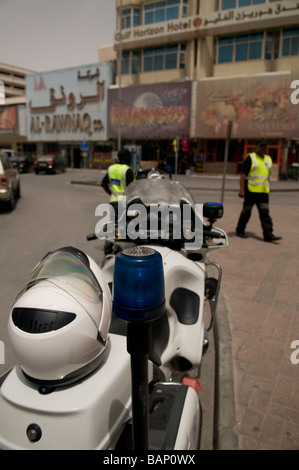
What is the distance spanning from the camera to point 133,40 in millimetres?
34000

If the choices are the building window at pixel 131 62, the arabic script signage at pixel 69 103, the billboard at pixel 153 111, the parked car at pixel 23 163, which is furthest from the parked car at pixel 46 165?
the building window at pixel 131 62

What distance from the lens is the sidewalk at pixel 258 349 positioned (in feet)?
8.00

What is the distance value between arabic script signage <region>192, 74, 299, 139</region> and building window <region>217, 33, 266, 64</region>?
298 centimetres

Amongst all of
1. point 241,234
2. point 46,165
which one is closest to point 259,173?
point 241,234

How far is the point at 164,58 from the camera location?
33.2 meters

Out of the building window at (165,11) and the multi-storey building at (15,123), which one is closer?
the building window at (165,11)

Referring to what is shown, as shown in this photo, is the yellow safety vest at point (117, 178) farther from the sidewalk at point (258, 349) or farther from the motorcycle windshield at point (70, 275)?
the motorcycle windshield at point (70, 275)

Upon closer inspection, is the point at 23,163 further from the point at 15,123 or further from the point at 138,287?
the point at 138,287

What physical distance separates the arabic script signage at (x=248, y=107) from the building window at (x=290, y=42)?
2897 millimetres

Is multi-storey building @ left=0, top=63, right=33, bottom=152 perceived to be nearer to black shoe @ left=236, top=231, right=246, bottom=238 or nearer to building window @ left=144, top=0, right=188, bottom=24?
building window @ left=144, top=0, right=188, bottom=24

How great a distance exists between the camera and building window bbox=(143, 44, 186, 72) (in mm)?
32406

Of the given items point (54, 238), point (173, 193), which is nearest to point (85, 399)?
point (173, 193)

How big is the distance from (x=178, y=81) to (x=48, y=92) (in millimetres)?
17135

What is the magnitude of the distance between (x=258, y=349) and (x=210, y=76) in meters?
32.5
